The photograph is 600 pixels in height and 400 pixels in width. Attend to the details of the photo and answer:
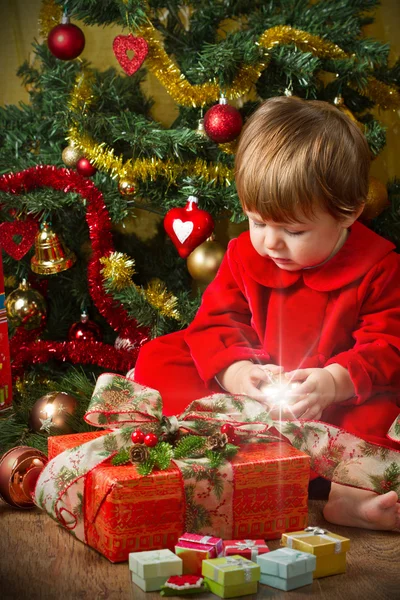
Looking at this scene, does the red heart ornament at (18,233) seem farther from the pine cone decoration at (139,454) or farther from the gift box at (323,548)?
the gift box at (323,548)

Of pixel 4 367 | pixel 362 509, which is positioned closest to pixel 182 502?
pixel 362 509

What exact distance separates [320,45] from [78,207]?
0.60m

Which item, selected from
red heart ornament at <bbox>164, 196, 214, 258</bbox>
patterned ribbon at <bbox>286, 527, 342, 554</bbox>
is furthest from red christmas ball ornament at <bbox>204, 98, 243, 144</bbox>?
patterned ribbon at <bbox>286, 527, 342, 554</bbox>

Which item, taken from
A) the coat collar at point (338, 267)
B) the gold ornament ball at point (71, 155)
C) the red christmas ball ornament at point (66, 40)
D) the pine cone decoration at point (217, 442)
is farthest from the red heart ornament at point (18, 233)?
the pine cone decoration at point (217, 442)

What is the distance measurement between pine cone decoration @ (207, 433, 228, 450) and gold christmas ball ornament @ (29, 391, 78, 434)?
1.44 ft

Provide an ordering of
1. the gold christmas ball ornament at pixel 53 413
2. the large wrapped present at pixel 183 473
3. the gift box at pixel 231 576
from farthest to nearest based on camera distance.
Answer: the gold christmas ball ornament at pixel 53 413
the large wrapped present at pixel 183 473
the gift box at pixel 231 576

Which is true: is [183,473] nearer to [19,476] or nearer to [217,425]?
[217,425]

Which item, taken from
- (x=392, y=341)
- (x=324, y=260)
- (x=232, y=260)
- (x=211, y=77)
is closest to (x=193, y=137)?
(x=211, y=77)

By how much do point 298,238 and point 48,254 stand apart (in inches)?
27.1

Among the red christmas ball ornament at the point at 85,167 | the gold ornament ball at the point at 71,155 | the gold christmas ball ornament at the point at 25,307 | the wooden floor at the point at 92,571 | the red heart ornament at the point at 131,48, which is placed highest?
the red heart ornament at the point at 131,48

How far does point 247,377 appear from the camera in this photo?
1.33 m

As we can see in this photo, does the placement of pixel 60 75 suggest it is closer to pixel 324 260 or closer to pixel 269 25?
pixel 269 25

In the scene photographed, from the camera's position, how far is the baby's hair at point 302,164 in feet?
4.12

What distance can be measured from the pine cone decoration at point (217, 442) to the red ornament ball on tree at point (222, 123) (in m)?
0.64
